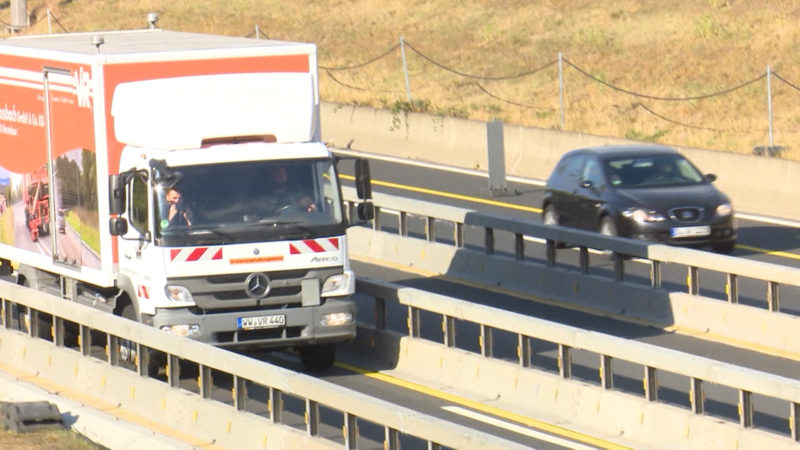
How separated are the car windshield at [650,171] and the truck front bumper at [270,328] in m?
8.97

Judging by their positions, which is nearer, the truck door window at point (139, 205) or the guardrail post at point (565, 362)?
the guardrail post at point (565, 362)

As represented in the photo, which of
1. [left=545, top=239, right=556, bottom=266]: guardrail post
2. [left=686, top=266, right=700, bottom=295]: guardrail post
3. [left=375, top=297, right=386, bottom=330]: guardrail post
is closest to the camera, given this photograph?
[left=375, top=297, right=386, bottom=330]: guardrail post

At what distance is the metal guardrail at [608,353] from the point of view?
1366 cm

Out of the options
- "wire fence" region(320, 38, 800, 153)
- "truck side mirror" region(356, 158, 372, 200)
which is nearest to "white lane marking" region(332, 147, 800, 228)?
"wire fence" region(320, 38, 800, 153)

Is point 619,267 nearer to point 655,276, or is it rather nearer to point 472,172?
point 655,276

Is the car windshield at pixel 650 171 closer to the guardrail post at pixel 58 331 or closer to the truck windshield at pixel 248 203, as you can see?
the truck windshield at pixel 248 203

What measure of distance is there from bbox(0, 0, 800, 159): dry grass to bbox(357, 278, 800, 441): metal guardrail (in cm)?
1584

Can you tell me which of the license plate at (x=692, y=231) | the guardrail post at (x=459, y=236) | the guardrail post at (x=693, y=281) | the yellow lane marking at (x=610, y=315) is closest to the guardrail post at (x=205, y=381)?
the yellow lane marking at (x=610, y=315)

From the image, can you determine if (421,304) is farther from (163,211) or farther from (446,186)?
(446,186)

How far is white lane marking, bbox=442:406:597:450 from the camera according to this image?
592 inches

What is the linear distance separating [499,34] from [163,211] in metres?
34.8

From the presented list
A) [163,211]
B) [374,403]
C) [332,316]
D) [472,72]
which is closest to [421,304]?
[332,316]

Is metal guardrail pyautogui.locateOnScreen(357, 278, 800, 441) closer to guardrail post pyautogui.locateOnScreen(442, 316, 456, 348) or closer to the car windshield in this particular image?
guardrail post pyautogui.locateOnScreen(442, 316, 456, 348)

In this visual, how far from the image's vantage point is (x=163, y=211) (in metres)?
17.1
